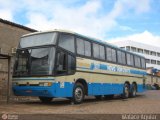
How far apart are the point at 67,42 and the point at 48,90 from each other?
2.55 m

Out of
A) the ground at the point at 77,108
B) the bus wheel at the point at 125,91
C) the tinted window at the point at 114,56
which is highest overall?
the tinted window at the point at 114,56

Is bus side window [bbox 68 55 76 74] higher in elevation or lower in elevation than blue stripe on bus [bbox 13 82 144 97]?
higher

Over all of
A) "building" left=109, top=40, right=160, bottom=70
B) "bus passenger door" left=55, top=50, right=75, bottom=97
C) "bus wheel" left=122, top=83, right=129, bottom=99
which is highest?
"building" left=109, top=40, right=160, bottom=70

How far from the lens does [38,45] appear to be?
15.6 m

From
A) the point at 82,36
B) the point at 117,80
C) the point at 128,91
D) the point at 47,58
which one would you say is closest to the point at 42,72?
the point at 47,58

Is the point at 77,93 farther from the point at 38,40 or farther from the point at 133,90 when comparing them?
the point at 133,90

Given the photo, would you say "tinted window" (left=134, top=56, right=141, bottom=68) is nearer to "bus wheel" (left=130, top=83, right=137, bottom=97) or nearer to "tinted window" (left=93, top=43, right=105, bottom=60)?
"bus wheel" (left=130, top=83, right=137, bottom=97)

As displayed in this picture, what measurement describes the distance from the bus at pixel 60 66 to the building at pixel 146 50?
78.6 metres

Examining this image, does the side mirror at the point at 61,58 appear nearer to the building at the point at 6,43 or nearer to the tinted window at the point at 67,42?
the tinted window at the point at 67,42

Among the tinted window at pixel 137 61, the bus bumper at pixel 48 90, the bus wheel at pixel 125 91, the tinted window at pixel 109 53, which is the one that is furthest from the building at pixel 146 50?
the bus bumper at pixel 48 90

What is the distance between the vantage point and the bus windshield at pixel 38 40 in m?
Answer: 15.5

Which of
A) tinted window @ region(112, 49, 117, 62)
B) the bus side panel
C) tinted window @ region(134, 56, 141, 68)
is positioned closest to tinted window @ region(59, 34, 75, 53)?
the bus side panel

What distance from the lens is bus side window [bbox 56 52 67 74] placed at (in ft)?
49.6

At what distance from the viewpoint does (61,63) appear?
50.3 ft
